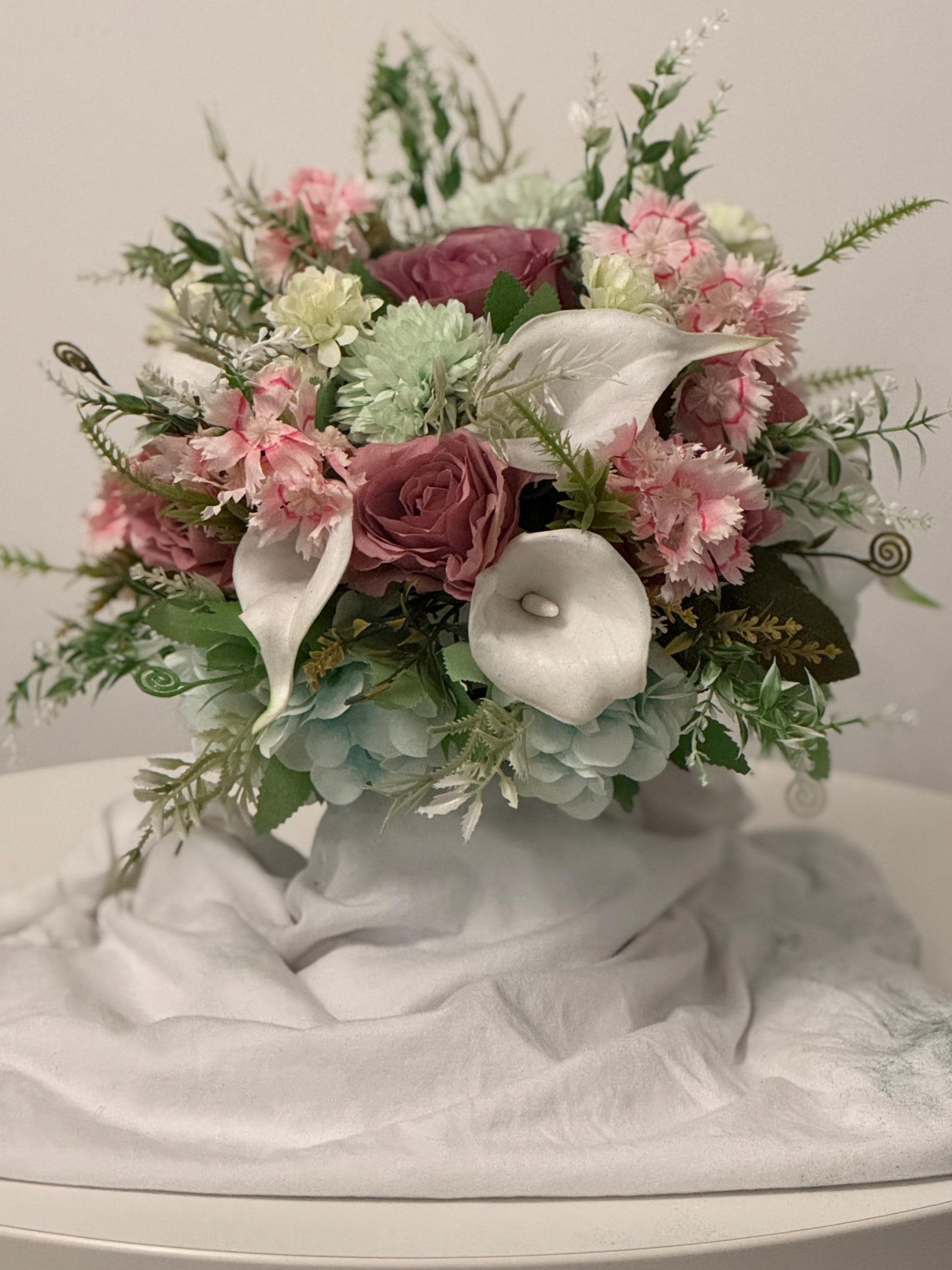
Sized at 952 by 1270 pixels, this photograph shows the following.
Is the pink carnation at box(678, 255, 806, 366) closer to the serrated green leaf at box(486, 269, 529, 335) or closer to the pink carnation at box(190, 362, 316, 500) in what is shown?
the serrated green leaf at box(486, 269, 529, 335)

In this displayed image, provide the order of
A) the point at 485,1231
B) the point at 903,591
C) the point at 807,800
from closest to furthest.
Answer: the point at 485,1231 < the point at 903,591 < the point at 807,800

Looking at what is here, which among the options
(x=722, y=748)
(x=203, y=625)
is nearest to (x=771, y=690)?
(x=722, y=748)

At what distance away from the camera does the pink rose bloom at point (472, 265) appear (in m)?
0.71

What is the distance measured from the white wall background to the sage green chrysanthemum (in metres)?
0.36

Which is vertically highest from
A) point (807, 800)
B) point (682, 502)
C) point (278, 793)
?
point (682, 502)

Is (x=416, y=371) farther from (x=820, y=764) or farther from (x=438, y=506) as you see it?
(x=820, y=764)

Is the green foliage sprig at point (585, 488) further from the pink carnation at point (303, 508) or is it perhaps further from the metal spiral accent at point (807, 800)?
the metal spiral accent at point (807, 800)

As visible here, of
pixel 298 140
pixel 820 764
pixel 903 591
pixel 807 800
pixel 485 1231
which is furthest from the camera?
pixel 298 140

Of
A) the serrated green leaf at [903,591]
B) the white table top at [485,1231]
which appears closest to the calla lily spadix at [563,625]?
the white table top at [485,1231]

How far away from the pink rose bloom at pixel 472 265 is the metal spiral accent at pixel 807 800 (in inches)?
17.9

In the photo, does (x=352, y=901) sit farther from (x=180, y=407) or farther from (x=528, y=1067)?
(x=180, y=407)

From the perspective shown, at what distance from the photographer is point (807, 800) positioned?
1.07 meters

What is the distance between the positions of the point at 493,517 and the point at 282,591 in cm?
11

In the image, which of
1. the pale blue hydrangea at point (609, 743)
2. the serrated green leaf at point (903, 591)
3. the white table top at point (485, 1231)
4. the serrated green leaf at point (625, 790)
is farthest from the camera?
the serrated green leaf at point (903, 591)
